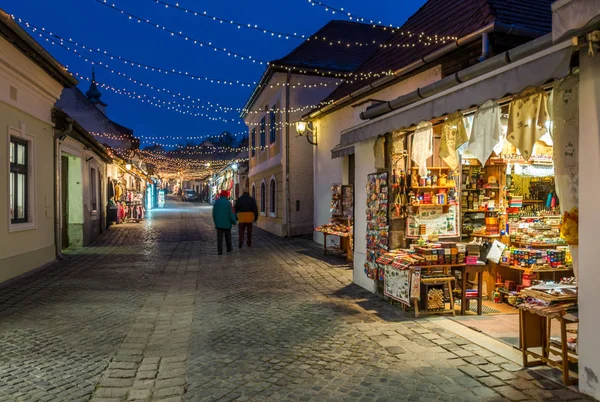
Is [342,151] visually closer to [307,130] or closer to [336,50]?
[307,130]

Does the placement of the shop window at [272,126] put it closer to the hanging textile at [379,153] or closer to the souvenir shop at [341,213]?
the souvenir shop at [341,213]

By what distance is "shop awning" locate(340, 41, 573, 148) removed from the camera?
145 inches

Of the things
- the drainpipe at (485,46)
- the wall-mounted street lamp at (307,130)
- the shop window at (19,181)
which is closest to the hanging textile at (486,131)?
the drainpipe at (485,46)

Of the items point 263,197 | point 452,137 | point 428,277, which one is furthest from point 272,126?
point 452,137

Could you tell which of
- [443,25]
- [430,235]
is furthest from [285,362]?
[443,25]

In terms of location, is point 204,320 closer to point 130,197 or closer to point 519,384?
point 519,384

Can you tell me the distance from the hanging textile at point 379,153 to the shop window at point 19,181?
7.23 metres

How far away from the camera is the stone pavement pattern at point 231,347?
3.93 m

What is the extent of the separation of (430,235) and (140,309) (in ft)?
14.9

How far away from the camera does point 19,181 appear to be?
9.89m

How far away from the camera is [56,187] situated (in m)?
11.6

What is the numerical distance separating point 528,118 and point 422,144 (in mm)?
2471

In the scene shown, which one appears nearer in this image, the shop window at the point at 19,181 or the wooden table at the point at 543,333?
the wooden table at the point at 543,333

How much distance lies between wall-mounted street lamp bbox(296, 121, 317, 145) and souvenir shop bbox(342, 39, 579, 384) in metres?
7.89
